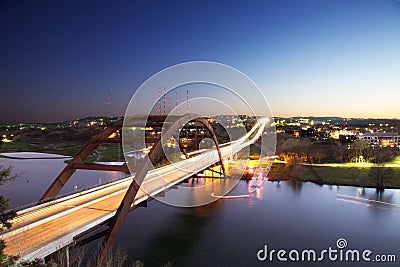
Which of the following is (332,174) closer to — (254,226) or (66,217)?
(254,226)

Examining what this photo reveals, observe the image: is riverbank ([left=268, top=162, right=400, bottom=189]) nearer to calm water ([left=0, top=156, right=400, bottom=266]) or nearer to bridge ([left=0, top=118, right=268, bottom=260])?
calm water ([left=0, top=156, right=400, bottom=266])

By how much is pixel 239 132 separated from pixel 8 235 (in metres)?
42.8

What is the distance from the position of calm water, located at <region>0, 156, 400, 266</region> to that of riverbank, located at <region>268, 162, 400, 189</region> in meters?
2.25

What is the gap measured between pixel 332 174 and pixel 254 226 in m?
11.8

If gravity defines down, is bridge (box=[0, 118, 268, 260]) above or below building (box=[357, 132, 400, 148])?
above

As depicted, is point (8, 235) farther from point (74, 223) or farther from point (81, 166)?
point (81, 166)

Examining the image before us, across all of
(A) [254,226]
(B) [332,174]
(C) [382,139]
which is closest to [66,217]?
(A) [254,226]

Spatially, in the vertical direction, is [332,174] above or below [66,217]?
below

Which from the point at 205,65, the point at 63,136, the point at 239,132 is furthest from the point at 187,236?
the point at 63,136

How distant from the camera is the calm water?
871 centimetres

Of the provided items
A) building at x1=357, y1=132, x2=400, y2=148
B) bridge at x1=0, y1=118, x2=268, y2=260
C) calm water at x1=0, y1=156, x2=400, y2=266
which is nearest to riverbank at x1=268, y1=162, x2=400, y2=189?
calm water at x1=0, y1=156, x2=400, y2=266

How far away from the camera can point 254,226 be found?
35.7ft

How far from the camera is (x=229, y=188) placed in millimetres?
17438

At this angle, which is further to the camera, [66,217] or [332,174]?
Result: [332,174]
